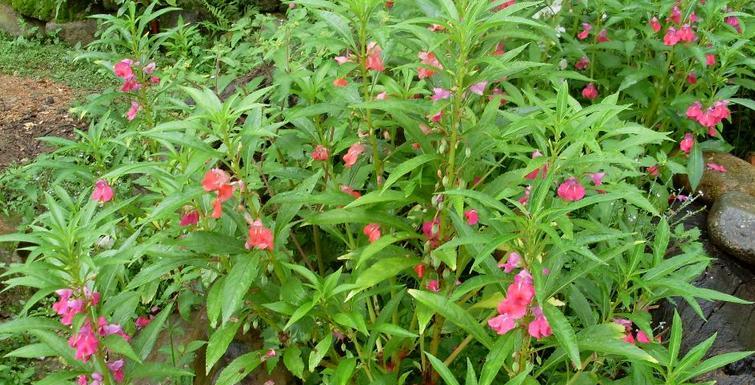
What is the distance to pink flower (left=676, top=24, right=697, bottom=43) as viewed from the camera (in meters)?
3.33

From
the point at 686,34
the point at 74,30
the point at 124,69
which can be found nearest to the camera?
the point at 124,69

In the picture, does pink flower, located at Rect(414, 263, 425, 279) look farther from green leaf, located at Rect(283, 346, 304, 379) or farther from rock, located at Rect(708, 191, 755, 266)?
rock, located at Rect(708, 191, 755, 266)

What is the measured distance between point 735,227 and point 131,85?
2.64 metres

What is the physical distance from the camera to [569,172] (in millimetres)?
2010

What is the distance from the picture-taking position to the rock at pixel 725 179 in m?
3.58

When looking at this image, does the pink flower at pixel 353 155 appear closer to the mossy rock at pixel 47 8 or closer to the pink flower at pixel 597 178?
the pink flower at pixel 597 178

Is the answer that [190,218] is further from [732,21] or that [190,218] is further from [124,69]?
[732,21]

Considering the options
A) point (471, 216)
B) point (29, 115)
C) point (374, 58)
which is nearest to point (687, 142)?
point (471, 216)

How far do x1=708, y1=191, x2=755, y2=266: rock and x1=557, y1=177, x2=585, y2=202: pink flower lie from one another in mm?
1667

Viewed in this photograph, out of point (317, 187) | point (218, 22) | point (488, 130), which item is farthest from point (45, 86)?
point (488, 130)

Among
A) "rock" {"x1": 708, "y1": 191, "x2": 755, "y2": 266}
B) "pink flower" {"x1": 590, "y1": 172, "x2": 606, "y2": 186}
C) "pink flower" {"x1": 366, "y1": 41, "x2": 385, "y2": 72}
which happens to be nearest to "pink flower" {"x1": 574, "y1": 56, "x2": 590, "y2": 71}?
"rock" {"x1": 708, "y1": 191, "x2": 755, "y2": 266}

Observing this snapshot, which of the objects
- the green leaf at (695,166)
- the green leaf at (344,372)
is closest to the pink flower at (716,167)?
the green leaf at (695,166)

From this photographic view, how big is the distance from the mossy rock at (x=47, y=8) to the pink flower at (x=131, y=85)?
13.3 ft

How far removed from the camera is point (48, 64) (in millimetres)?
5895
